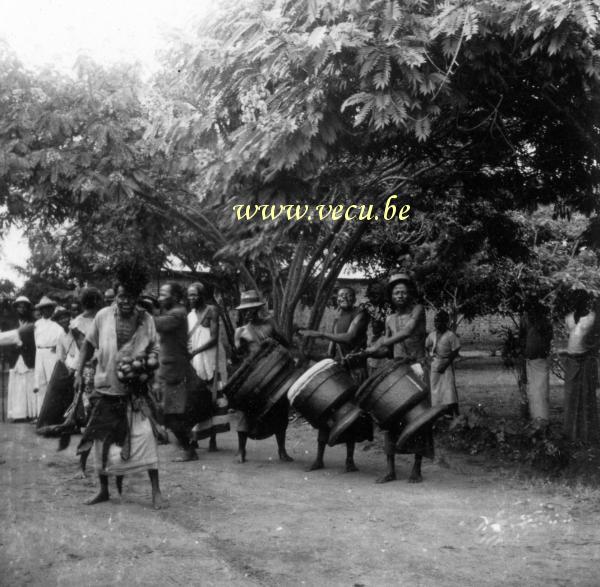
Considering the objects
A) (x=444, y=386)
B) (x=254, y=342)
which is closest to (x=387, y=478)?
(x=254, y=342)

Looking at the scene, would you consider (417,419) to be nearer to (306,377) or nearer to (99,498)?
(306,377)

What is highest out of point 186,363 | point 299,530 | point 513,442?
point 186,363

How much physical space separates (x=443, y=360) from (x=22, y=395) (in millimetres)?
6456

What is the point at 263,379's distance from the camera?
7.50 meters

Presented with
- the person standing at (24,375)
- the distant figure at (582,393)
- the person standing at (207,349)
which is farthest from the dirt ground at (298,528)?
the person standing at (24,375)

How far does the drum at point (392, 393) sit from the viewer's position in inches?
259

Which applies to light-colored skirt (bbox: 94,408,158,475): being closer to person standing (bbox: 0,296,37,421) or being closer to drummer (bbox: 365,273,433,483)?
drummer (bbox: 365,273,433,483)

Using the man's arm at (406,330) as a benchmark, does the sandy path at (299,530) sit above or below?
below

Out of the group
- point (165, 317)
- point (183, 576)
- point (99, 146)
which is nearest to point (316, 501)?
point (183, 576)

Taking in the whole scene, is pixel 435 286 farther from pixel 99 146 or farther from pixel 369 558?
pixel 369 558

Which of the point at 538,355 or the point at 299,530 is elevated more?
the point at 538,355

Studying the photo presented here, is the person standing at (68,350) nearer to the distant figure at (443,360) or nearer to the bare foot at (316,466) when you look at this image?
the bare foot at (316,466)

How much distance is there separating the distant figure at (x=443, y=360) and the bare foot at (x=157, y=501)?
5.11 meters

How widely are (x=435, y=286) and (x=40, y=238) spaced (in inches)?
394
